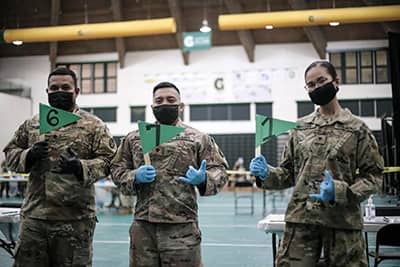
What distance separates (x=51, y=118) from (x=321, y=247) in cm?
175

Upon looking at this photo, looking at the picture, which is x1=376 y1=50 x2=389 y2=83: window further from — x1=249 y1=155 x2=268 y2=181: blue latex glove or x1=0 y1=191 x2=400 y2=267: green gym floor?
x1=249 y1=155 x2=268 y2=181: blue latex glove

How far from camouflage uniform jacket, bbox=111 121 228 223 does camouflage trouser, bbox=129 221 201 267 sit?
0.05 meters

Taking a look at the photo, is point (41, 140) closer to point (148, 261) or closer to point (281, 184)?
point (148, 261)

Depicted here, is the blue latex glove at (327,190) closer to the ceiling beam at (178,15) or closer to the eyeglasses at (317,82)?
the eyeglasses at (317,82)

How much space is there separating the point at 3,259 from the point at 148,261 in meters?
4.27

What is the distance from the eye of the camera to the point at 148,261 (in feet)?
8.99

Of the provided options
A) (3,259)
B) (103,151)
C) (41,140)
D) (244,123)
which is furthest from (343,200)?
(244,123)

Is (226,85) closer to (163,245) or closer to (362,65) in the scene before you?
(362,65)

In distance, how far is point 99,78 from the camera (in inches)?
951

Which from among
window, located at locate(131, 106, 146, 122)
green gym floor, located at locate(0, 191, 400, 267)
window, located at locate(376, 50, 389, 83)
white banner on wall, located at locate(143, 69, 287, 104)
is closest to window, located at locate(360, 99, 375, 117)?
window, located at locate(376, 50, 389, 83)

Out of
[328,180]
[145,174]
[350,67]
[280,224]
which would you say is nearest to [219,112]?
[350,67]

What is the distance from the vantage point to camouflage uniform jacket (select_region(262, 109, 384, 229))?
8.05 feet

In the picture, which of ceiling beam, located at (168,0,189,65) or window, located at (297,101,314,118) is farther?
window, located at (297,101,314,118)

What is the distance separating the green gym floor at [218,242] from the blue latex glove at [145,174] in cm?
357
